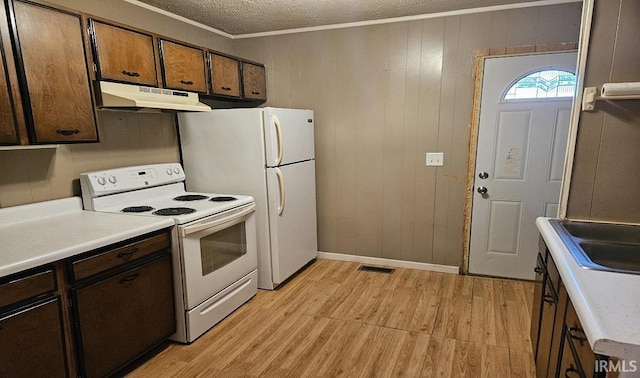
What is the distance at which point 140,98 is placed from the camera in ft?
7.43

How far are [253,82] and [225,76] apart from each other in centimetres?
43

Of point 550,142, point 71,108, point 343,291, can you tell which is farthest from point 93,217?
point 550,142

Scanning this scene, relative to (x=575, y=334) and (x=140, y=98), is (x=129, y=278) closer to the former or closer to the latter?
(x=140, y=98)

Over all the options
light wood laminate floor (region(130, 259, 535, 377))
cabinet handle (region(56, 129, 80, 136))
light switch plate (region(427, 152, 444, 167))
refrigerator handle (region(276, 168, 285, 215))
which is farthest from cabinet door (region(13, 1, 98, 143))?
light switch plate (region(427, 152, 444, 167))

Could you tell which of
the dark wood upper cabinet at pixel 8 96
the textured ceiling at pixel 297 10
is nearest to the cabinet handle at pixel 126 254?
the dark wood upper cabinet at pixel 8 96

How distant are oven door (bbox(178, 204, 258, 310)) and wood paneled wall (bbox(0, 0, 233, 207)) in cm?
88

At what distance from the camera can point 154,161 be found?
116 inches

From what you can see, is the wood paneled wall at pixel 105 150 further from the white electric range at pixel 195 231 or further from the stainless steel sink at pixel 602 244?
the stainless steel sink at pixel 602 244

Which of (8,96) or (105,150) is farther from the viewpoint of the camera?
(105,150)

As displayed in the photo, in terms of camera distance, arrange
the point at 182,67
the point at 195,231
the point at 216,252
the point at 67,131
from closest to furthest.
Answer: the point at 67,131 < the point at 195,231 < the point at 216,252 < the point at 182,67

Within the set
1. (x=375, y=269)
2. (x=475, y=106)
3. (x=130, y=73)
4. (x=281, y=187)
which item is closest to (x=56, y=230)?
(x=130, y=73)

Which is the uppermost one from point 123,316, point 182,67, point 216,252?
point 182,67

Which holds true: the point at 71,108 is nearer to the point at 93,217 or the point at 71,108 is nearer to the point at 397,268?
the point at 93,217

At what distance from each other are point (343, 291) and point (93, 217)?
78.3 inches
